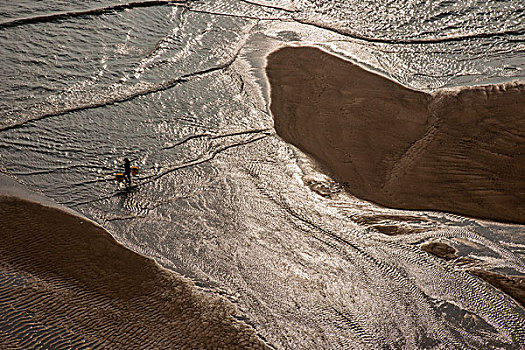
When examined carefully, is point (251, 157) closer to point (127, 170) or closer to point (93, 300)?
point (127, 170)

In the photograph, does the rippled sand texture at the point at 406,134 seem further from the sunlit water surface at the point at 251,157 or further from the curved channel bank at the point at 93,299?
the curved channel bank at the point at 93,299

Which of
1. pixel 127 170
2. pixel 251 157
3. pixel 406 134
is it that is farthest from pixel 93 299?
pixel 406 134

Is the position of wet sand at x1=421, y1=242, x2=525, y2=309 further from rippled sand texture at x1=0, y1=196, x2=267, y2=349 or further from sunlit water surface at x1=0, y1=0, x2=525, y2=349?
rippled sand texture at x1=0, y1=196, x2=267, y2=349

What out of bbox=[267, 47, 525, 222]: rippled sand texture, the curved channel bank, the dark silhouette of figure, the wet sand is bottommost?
the curved channel bank

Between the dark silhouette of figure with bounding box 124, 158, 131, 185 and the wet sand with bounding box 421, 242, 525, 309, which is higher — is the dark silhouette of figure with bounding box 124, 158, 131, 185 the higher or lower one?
the higher one

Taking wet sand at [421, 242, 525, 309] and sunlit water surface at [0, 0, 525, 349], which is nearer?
sunlit water surface at [0, 0, 525, 349]

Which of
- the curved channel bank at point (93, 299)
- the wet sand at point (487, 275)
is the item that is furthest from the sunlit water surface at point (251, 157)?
the curved channel bank at point (93, 299)

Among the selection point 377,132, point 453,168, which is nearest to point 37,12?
point 377,132

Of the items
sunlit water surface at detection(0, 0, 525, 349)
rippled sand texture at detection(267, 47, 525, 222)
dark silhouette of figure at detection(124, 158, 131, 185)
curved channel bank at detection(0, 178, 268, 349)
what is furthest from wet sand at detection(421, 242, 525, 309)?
dark silhouette of figure at detection(124, 158, 131, 185)
